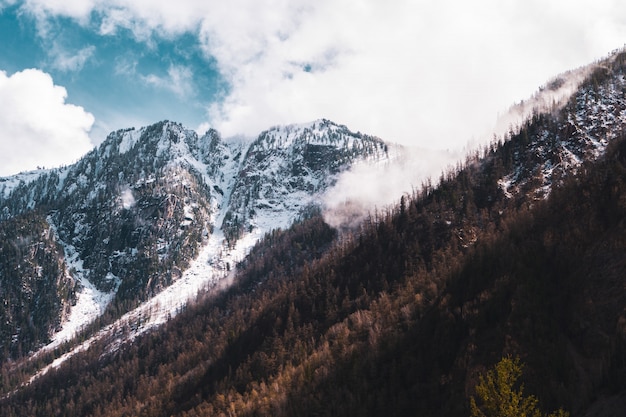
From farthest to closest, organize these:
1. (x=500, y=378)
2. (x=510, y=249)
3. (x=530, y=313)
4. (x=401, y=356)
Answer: (x=510, y=249) < (x=401, y=356) < (x=530, y=313) < (x=500, y=378)

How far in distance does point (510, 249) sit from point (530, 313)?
35.1m

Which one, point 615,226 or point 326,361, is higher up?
point 615,226

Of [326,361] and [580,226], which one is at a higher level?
[580,226]

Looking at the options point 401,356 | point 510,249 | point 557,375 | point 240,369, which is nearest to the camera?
point 557,375

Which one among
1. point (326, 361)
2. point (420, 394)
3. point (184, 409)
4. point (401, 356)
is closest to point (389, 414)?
point (420, 394)

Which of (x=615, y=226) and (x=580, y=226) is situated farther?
(x=580, y=226)

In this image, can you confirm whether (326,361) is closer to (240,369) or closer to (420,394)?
(420,394)

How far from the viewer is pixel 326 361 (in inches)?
6043

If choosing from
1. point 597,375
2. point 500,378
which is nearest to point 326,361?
point 597,375

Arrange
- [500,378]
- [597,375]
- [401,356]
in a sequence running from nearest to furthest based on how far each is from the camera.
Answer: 1. [500,378]
2. [597,375]
3. [401,356]

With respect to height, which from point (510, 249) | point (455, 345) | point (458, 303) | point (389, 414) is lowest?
point (389, 414)

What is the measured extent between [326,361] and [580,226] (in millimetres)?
94479

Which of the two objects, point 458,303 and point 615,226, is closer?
point 615,226

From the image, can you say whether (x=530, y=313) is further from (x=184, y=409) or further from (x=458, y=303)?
(x=184, y=409)
